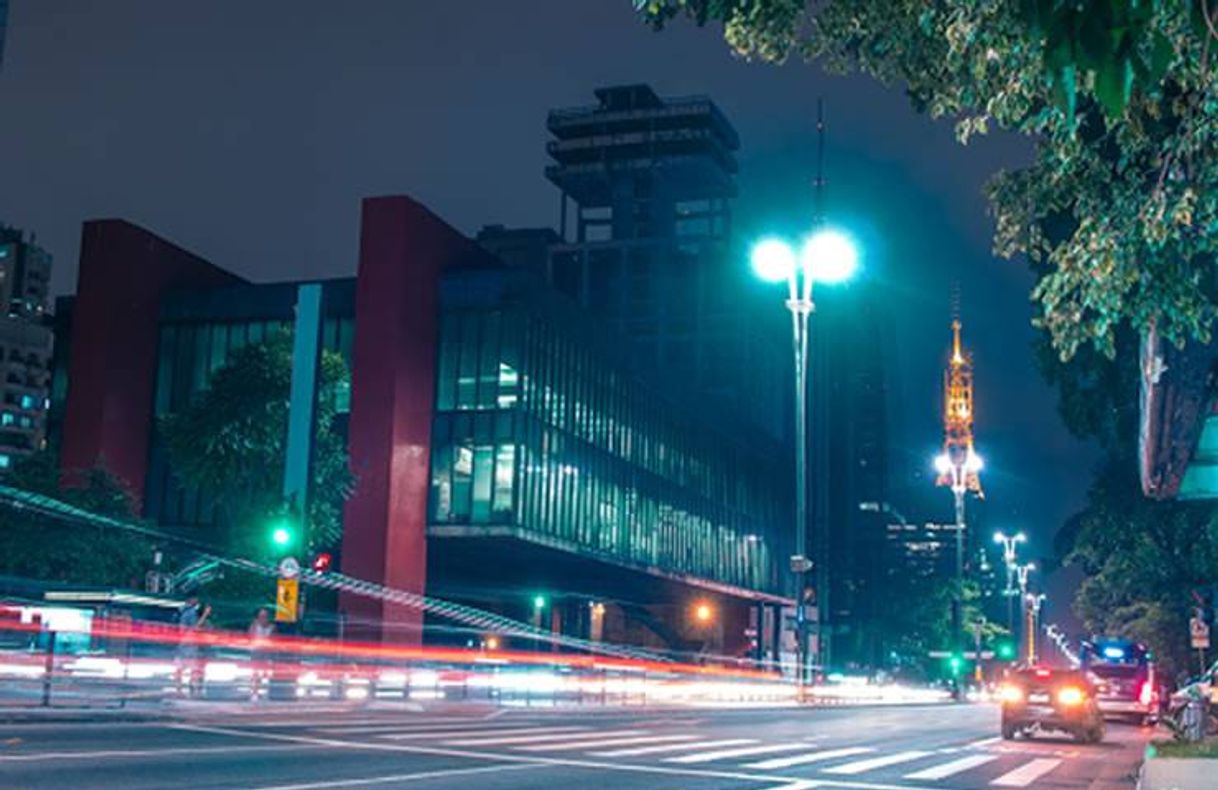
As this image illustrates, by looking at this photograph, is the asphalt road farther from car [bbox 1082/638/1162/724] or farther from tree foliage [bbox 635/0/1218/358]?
car [bbox 1082/638/1162/724]

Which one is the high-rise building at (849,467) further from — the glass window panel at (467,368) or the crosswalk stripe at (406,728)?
the crosswalk stripe at (406,728)

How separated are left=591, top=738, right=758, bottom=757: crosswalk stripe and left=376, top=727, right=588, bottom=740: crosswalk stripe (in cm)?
272

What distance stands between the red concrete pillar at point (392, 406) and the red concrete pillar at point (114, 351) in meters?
12.7

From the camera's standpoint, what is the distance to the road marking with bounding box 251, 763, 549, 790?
11570mm

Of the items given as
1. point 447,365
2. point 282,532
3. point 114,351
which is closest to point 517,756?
point 282,532

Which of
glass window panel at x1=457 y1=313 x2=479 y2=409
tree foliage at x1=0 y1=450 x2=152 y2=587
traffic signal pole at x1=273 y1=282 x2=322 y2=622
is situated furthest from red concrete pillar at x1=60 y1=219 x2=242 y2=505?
traffic signal pole at x1=273 y1=282 x2=322 y2=622

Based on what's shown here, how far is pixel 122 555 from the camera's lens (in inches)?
1644

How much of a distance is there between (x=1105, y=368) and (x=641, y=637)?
6712cm

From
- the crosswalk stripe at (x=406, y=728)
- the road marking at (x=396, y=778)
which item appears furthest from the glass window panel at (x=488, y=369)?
the road marking at (x=396, y=778)

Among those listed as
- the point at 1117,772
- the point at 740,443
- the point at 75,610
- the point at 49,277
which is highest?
the point at 49,277

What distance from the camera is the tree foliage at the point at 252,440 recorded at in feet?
136

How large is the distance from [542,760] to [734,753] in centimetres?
362

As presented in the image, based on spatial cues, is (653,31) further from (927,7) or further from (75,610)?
(75,610)

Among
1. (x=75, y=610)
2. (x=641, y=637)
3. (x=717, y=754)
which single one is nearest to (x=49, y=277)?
(x=641, y=637)
